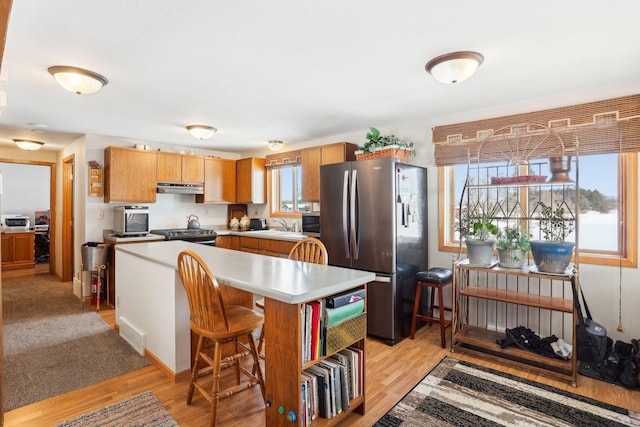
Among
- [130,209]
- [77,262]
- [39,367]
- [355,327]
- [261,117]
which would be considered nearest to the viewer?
[355,327]

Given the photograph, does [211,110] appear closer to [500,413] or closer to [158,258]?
[158,258]

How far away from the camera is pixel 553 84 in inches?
105

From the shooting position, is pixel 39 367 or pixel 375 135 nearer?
pixel 39 367

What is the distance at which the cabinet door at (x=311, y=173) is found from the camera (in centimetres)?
445

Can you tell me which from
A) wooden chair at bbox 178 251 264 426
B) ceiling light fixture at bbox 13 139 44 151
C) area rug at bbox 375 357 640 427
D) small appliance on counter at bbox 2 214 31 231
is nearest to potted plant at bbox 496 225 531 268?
area rug at bbox 375 357 640 427

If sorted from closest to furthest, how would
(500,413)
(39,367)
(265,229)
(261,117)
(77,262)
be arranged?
(500,413) < (39,367) < (261,117) < (77,262) < (265,229)

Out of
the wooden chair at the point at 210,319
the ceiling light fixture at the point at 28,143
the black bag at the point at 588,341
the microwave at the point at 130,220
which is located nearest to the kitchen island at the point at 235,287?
the wooden chair at the point at 210,319

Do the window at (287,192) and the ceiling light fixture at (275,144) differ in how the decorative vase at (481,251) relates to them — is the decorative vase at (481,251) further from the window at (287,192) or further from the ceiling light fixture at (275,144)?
the ceiling light fixture at (275,144)

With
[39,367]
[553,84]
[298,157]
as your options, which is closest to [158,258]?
[39,367]

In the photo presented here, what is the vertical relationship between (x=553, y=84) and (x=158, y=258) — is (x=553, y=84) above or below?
above

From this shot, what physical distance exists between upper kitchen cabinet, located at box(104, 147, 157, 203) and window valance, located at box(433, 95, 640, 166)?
3.83m

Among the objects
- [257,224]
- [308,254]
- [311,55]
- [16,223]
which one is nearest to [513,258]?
[308,254]

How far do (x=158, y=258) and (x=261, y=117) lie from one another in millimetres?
1945

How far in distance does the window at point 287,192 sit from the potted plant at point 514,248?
2.80 m
